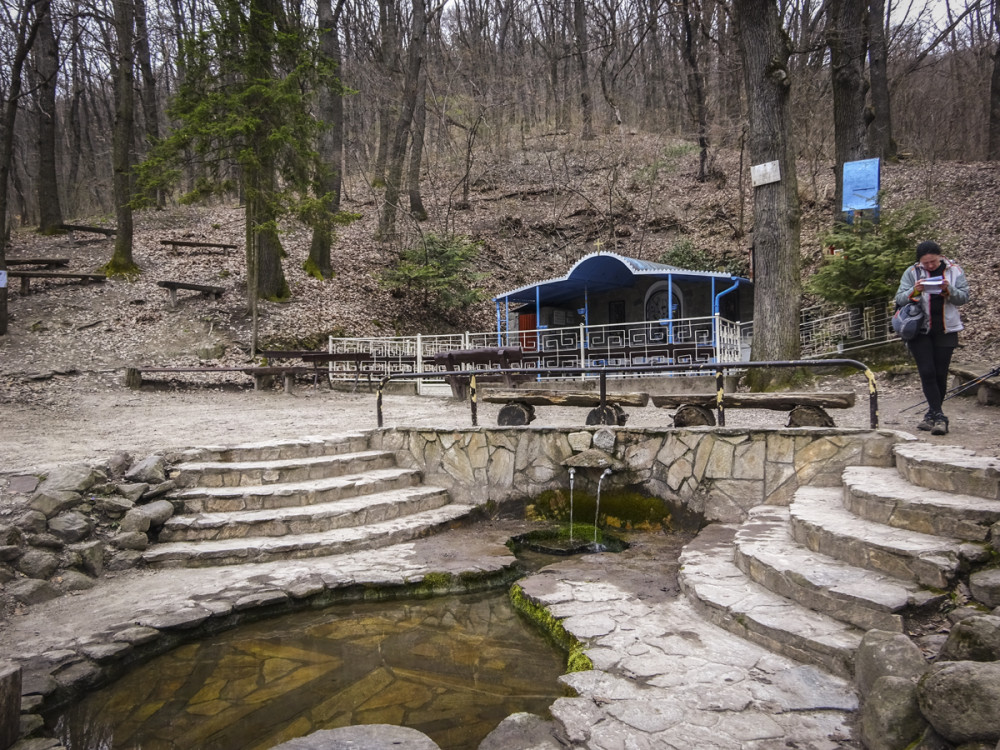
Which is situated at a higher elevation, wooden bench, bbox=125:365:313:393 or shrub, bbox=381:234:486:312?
shrub, bbox=381:234:486:312

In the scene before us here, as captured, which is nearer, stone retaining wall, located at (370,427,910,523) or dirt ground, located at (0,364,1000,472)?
stone retaining wall, located at (370,427,910,523)

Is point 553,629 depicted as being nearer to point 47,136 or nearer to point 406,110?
point 406,110

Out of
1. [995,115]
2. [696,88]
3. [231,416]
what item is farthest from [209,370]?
[995,115]

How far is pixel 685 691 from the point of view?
3090 millimetres

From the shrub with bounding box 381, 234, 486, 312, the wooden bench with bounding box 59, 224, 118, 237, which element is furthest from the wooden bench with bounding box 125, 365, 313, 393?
the wooden bench with bounding box 59, 224, 118, 237

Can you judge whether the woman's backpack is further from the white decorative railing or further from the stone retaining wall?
the white decorative railing

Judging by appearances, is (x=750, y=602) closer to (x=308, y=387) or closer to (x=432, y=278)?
(x=308, y=387)

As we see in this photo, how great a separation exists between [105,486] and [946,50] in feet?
106

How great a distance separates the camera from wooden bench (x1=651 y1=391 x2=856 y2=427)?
6279mm

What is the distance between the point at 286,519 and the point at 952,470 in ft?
17.0

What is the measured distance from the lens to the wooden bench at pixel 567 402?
24.3 ft

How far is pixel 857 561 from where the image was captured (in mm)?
3770

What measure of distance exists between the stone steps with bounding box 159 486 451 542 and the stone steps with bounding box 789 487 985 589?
3750mm

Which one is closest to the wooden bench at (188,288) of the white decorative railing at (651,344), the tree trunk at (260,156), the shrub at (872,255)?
the tree trunk at (260,156)
